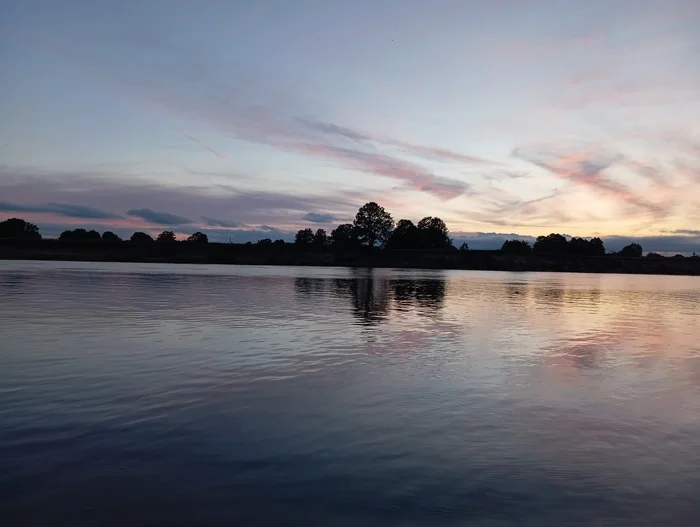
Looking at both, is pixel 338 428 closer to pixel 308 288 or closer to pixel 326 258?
pixel 308 288

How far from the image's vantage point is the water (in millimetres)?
7984

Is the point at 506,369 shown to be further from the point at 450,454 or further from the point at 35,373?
the point at 35,373

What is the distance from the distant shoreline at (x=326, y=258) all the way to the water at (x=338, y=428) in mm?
140502

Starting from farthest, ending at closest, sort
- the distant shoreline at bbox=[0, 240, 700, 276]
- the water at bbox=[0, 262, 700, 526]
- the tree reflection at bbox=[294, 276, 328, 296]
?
the distant shoreline at bbox=[0, 240, 700, 276], the tree reflection at bbox=[294, 276, 328, 296], the water at bbox=[0, 262, 700, 526]

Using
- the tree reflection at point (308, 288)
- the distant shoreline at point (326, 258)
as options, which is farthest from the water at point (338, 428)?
the distant shoreline at point (326, 258)

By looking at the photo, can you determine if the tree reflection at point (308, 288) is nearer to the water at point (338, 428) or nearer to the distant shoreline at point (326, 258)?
the water at point (338, 428)

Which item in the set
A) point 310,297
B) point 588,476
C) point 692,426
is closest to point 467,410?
point 588,476

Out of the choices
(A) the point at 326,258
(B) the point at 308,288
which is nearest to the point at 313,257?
(A) the point at 326,258

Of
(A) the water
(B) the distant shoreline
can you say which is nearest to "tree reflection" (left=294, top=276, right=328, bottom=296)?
(A) the water

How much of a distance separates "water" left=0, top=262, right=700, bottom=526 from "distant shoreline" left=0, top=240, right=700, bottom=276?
141 metres

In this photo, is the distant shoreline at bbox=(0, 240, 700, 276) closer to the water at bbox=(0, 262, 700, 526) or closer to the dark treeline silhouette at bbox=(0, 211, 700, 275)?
the dark treeline silhouette at bbox=(0, 211, 700, 275)

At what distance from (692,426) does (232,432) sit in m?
10.6

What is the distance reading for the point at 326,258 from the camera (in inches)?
6836

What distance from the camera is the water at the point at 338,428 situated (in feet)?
26.2
